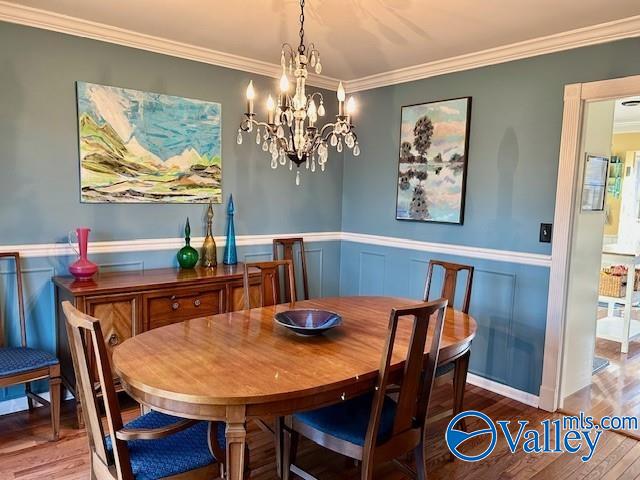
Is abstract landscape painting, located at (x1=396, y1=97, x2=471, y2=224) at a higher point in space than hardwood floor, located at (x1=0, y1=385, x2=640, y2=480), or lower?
higher

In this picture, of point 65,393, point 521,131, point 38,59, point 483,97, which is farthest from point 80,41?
point 521,131

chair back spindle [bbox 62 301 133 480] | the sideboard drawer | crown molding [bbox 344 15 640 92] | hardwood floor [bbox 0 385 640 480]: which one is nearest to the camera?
Result: chair back spindle [bbox 62 301 133 480]

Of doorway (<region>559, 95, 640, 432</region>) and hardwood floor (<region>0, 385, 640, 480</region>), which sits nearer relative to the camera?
hardwood floor (<region>0, 385, 640, 480</region>)

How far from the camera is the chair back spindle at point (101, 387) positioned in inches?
59.5

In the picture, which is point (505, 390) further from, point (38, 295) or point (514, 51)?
point (38, 295)

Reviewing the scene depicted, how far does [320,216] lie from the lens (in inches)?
176

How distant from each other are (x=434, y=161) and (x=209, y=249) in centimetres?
191

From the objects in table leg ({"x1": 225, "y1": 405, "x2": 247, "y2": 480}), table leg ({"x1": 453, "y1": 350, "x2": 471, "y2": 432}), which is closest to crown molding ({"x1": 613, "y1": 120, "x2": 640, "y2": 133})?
table leg ({"x1": 453, "y1": 350, "x2": 471, "y2": 432})

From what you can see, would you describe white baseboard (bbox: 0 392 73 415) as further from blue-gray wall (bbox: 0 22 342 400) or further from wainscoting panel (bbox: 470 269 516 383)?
wainscoting panel (bbox: 470 269 516 383)

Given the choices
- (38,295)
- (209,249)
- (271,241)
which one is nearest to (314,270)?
(271,241)

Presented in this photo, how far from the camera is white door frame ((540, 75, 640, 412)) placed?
2.97 metres

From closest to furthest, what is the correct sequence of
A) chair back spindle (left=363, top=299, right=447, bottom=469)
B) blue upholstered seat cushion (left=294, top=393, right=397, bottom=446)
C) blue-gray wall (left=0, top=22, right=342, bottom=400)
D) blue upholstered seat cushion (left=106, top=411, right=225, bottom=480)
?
blue upholstered seat cushion (left=106, top=411, right=225, bottom=480) < chair back spindle (left=363, top=299, right=447, bottom=469) < blue upholstered seat cushion (left=294, top=393, right=397, bottom=446) < blue-gray wall (left=0, top=22, right=342, bottom=400)

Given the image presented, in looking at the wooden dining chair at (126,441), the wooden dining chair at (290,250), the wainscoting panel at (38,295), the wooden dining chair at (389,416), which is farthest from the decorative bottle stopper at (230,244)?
the wooden dining chair at (126,441)

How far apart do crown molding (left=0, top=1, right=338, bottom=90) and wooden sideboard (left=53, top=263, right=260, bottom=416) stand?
1.57 metres
